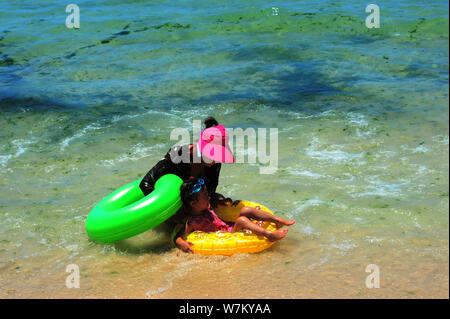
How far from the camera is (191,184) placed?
490 centimetres

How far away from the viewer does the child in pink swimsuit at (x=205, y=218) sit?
16.0 ft

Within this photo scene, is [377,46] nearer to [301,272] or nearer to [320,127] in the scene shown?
[320,127]

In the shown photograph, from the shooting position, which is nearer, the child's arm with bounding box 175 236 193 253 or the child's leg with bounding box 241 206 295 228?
the child's arm with bounding box 175 236 193 253

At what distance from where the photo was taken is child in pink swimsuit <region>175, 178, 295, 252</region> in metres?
4.89

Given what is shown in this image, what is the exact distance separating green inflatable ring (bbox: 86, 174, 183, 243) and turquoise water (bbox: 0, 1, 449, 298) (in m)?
0.30

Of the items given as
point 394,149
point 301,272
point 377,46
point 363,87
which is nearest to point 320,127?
point 394,149

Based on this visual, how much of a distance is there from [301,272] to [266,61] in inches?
325

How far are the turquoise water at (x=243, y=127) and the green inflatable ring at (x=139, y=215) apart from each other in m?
0.30
